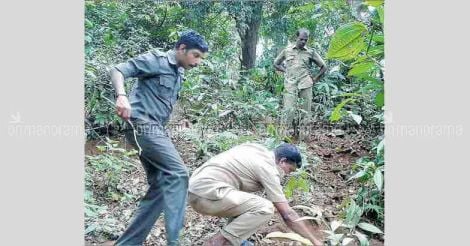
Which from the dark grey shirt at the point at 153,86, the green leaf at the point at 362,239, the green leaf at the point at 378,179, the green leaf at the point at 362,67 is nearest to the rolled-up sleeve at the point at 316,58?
the green leaf at the point at 362,67

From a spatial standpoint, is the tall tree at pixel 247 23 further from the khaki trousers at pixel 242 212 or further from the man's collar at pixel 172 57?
the khaki trousers at pixel 242 212

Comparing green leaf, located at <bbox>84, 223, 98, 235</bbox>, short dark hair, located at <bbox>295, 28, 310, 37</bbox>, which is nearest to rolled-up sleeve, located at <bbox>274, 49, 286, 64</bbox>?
short dark hair, located at <bbox>295, 28, 310, 37</bbox>

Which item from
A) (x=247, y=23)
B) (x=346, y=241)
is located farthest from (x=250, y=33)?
(x=346, y=241)

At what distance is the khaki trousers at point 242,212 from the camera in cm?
278

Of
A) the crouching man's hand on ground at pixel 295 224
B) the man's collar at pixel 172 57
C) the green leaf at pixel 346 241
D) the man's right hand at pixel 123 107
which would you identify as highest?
the man's collar at pixel 172 57

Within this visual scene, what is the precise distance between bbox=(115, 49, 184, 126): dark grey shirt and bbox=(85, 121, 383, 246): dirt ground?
50cm

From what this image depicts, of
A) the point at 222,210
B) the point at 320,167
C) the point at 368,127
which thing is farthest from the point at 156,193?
the point at 368,127

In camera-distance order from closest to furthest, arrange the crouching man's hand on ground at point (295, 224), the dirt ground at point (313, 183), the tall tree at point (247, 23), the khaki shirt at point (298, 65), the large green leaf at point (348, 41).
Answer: the crouching man's hand on ground at point (295, 224) → the large green leaf at point (348, 41) → the dirt ground at point (313, 183) → the tall tree at point (247, 23) → the khaki shirt at point (298, 65)

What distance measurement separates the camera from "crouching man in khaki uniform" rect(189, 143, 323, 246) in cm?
278

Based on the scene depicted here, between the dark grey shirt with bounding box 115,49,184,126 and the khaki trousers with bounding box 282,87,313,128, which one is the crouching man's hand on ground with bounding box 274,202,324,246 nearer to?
the dark grey shirt with bounding box 115,49,184,126

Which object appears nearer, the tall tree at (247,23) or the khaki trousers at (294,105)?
the tall tree at (247,23)

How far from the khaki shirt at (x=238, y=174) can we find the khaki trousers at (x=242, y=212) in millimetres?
43

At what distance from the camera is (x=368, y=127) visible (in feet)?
11.5

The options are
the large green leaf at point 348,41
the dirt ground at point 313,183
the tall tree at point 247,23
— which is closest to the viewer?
the large green leaf at point 348,41
